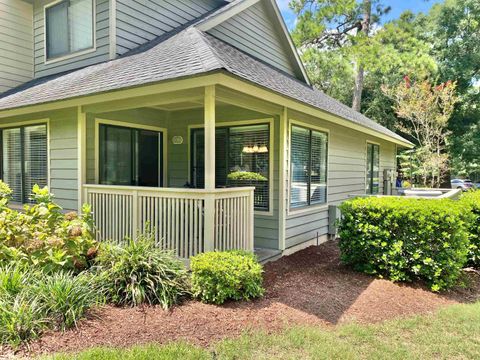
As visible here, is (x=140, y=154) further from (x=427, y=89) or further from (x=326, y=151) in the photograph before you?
(x=427, y=89)

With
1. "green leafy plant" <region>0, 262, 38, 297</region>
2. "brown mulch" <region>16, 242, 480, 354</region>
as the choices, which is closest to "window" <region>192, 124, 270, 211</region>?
"brown mulch" <region>16, 242, 480, 354</region>

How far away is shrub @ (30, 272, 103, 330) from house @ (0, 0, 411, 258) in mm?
1382

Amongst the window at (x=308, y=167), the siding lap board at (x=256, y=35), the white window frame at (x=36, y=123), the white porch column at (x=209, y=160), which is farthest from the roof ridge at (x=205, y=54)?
the white window frame at (x=36, y=123)

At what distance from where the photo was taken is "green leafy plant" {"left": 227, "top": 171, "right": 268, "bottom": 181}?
7156 mm

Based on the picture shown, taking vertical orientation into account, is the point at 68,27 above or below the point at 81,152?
above

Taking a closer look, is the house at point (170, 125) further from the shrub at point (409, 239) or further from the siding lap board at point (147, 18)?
the shrub at point (409, 239)

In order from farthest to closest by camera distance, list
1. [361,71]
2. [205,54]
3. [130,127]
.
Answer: [361,71], [130,127], [205,54]

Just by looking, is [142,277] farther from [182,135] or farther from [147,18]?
[147,18]

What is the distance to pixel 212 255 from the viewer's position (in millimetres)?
4637

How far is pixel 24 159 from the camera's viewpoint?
26.5ft

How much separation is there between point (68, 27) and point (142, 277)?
7.02 metres

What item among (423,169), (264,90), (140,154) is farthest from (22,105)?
(423,169)

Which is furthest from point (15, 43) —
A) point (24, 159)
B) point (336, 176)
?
point (336, 176)

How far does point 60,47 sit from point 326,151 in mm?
6996
